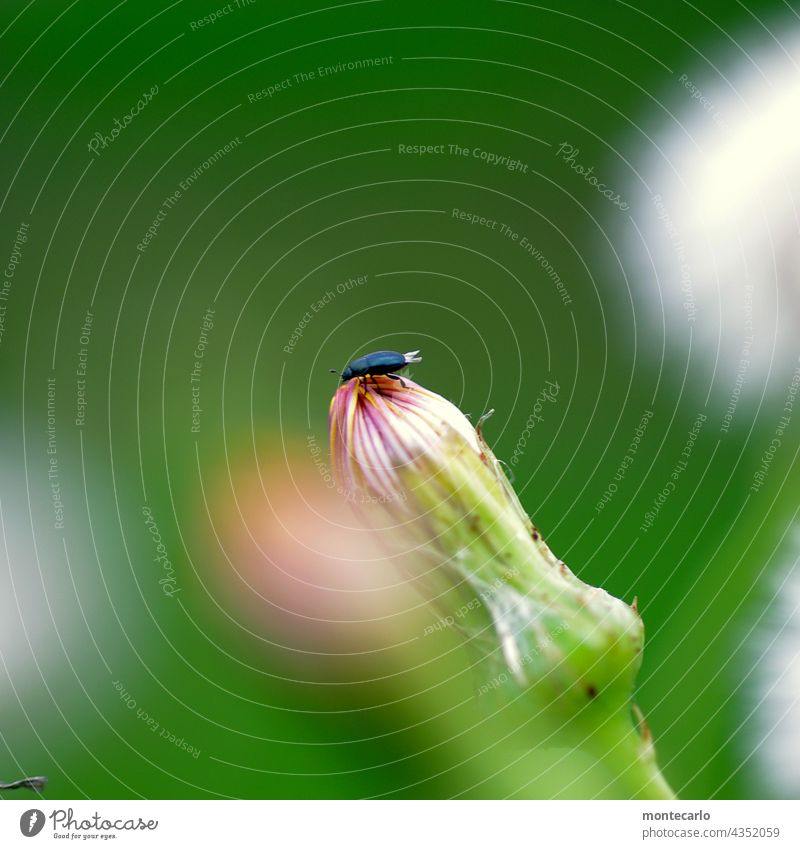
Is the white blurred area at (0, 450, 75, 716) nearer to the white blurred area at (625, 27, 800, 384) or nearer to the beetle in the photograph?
the beetle

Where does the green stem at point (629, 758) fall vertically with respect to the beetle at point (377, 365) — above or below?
below

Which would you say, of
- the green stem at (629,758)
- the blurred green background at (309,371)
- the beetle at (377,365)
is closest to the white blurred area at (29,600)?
the blurred green background at (309,371)

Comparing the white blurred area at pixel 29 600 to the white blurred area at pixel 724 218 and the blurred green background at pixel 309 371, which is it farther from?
the white blurred area at pixel 724 218
